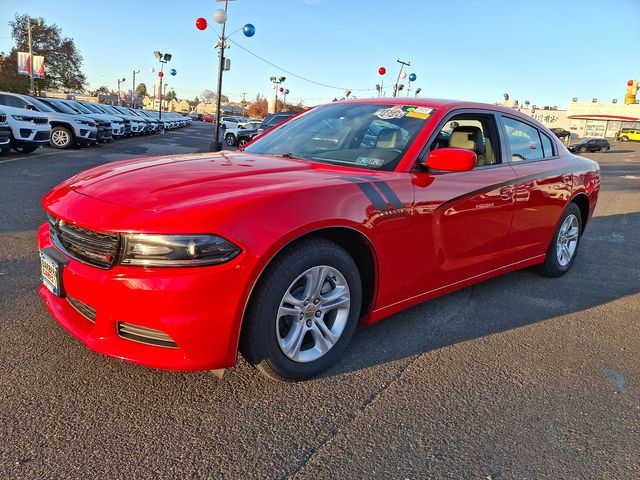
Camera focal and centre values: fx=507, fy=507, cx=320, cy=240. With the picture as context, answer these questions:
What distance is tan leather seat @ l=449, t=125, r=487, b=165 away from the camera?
3784 millimetres

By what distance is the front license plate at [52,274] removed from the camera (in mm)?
2502

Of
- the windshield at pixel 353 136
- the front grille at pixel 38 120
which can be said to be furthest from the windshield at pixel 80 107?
the windshield at pixel 353 136

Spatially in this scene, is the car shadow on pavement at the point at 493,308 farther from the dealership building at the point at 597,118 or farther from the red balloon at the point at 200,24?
the dealership building at the point at 597,118

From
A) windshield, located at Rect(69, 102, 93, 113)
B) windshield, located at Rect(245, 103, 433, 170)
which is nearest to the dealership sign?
windshield, located at Rect(69, 102, 93, 113)

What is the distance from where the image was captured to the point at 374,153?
3.36 meters

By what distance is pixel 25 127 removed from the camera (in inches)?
473

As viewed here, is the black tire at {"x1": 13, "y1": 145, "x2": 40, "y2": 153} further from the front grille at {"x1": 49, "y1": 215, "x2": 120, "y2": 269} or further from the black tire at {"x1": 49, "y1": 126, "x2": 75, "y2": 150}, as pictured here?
the front grille at {"x1": 49, "y1": 215, "x2": 120, "y2": 269}

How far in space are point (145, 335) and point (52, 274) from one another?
0.69 meters

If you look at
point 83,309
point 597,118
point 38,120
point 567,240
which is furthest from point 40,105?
point 597,118

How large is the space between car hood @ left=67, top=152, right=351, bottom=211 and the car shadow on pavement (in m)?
1.12

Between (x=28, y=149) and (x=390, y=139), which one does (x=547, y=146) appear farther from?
(x=28, y=149)

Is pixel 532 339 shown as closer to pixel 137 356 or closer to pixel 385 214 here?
pixel 385 214

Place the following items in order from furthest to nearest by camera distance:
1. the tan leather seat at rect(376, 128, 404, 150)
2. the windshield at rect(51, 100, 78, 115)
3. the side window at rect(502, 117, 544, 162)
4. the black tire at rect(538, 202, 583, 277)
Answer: the windshield at rect(51, 100, 78, 115), the black tire at rect(538, 202, 583, 277), the side window at rect(502, 117, 544, 162), the tan leather seat at rect(376, 128, 404, 150)

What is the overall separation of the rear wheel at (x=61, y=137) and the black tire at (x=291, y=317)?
15106 mm
